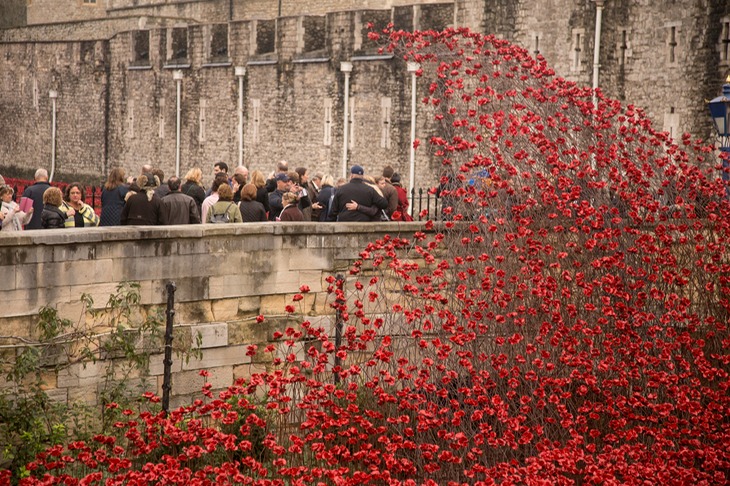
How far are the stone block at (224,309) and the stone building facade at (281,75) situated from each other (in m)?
10.5

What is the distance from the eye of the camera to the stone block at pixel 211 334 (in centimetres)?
1083

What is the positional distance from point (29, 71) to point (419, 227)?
32.5 meters

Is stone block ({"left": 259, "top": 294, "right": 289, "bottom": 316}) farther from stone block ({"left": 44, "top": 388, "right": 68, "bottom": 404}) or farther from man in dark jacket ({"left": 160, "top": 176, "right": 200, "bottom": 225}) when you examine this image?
stone block ({"left": 44, "top": 388, "right": 68, "bottom": 404})

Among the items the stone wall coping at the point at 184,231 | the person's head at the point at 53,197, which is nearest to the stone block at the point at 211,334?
the stone wall coping at the point at 184,231

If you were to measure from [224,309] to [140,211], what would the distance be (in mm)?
1582

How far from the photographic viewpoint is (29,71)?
41.8m

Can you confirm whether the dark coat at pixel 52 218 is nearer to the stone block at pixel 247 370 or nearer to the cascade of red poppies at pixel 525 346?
the stone block at pixel 247 370

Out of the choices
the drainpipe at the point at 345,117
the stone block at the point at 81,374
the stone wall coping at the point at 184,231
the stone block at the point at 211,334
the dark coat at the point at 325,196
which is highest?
the drainpipe at the point at 345,117

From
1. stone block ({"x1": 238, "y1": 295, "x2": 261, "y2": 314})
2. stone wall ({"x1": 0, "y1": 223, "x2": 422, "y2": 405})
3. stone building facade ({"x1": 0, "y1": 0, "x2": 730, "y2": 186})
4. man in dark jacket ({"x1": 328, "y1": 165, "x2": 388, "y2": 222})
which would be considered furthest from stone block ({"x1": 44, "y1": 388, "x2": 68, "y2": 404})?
stone building facade ({"x1": 0, "y1": 0, "x2": 730, "y2": 186})

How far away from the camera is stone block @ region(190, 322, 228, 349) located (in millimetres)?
10828

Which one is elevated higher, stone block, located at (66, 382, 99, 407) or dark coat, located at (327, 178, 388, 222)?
dark coat, located at (327, 178, 388, 222)

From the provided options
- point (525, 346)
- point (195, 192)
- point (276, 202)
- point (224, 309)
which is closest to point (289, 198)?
point (195, 192)

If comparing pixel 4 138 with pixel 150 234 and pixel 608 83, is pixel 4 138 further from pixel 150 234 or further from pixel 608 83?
pixel 150 234

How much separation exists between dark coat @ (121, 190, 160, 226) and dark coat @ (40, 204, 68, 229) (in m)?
0.58
